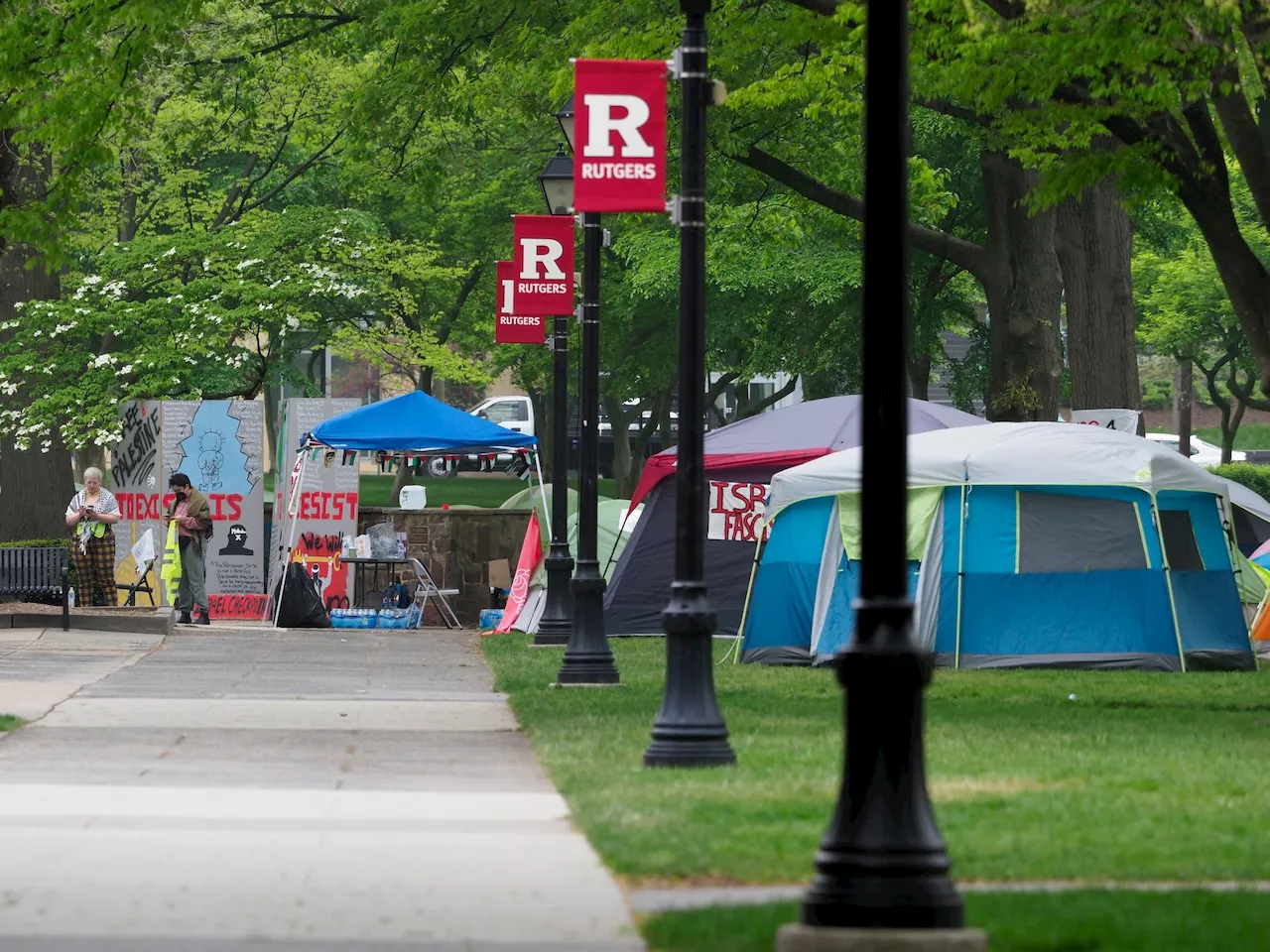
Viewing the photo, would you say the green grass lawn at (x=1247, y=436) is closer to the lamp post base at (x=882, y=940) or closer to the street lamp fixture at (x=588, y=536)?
the street lamp fixture at (x=588, y=536)

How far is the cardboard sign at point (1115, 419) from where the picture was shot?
2328cm

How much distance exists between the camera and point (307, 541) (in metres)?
28.2

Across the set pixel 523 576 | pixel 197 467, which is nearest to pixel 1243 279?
pixel 523 576

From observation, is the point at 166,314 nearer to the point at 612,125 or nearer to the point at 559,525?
the point at 559,525

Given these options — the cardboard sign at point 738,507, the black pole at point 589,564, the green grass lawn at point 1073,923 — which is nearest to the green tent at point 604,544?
the cardboard sign at point 738,507

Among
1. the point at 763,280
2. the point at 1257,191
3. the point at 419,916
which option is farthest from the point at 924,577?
the point at 763,280

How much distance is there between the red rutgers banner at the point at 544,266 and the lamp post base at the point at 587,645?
12.8 feet

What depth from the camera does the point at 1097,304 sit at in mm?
25516

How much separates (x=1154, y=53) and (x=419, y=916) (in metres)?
9.46

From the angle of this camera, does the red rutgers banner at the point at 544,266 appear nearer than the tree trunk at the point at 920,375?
Yes

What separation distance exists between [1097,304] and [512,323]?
8.00 m

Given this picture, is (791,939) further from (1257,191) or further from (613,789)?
(1257,191)

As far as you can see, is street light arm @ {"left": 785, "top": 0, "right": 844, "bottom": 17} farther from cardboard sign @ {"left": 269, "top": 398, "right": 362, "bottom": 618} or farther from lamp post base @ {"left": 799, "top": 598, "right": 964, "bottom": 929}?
cardboard sign @ {"left": 269, "top": 398, "right": 362, "bottom": 618}

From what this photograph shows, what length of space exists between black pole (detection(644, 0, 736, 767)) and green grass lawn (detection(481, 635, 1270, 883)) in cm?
25
